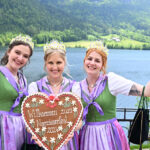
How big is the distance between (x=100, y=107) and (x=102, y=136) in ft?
0.64

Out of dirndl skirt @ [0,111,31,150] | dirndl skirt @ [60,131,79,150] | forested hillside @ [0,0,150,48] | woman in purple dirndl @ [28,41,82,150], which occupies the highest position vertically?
forested hillside @ [0,0,150,48]

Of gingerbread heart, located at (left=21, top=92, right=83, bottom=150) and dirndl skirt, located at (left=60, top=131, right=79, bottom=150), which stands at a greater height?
gingerbread heart, located at (left=21, top=92, right=83, bottom=150)

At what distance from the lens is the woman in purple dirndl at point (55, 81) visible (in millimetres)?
1330

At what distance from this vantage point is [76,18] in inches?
1055

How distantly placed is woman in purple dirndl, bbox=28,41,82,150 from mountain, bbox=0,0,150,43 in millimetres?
21258

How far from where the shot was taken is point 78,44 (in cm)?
2184

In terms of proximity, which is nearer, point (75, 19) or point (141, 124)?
point (141, 124)

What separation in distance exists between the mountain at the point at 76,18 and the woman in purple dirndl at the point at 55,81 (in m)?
21.3

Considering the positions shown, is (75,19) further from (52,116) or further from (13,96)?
(52,116)

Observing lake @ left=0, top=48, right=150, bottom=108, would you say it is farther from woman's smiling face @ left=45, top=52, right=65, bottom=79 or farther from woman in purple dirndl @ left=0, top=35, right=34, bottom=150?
woman's smiling face @ left=45, top=52, right=65, bottom=79

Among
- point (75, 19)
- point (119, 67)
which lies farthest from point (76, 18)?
point (119, 67)

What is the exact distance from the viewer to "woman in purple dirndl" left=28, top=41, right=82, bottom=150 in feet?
4.36

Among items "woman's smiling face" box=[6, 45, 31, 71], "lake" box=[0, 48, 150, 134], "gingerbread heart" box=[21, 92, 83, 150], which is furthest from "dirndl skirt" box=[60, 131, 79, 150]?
"lake" box=[0, 48, 150, 134]

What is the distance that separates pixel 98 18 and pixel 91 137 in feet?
90.7
